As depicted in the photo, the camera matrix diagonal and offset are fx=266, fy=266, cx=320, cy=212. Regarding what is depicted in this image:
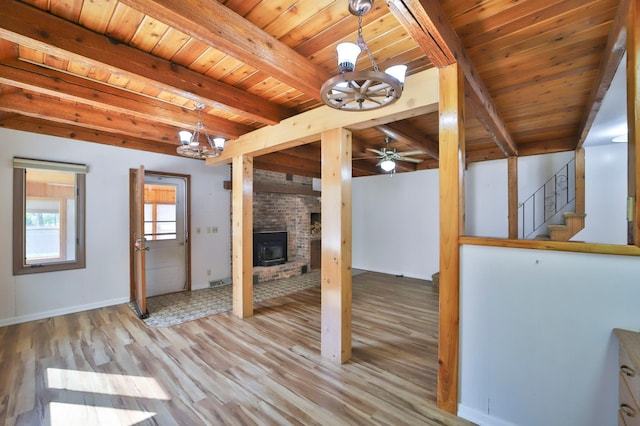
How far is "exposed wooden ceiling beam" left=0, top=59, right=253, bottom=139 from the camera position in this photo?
89.0 inches

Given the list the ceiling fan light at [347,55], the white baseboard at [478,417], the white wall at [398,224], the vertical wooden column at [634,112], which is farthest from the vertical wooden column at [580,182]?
the ceiling fan light at [347,55]

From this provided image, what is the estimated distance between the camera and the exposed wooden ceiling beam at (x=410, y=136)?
348cm

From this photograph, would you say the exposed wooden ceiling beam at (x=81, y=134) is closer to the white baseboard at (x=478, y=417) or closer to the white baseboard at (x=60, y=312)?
the white baseboard at (x=60, y=312)

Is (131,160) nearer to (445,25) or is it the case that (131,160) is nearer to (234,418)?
(234,418)

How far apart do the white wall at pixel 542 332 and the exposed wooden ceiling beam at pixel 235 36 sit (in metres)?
1.80

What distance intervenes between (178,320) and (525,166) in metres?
6.27

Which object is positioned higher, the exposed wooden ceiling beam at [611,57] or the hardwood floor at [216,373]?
the exposed wooden ceiling beam at [611,57]

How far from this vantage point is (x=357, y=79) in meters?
1.37

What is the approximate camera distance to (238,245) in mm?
3750

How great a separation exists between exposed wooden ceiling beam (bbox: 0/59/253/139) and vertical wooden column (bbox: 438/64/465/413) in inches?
110

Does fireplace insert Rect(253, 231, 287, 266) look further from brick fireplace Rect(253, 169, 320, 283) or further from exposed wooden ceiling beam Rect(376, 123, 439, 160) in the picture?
exposed wooden ceiling beam Rect(376, 123, 439, 160)

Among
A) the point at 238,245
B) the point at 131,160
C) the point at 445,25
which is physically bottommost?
the point at 238,245

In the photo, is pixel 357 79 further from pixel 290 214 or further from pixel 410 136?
pixel 290 214

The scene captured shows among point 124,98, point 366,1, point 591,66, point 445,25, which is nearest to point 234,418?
point 366,1
